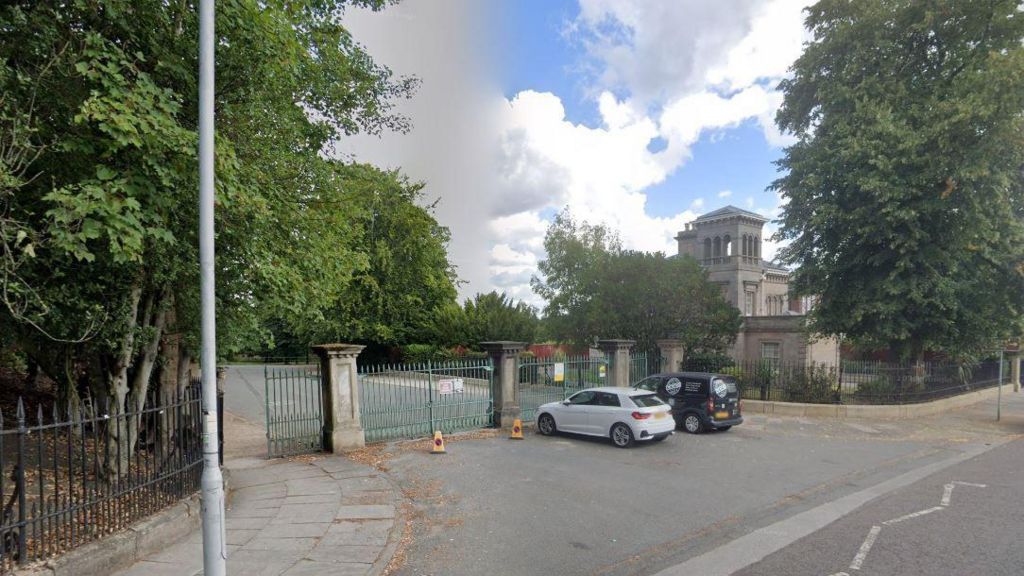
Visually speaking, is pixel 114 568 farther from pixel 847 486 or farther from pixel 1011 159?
pixel 1011 159

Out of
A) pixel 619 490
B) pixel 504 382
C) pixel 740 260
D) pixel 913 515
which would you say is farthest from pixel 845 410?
pixel 740 260

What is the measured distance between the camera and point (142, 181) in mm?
5332

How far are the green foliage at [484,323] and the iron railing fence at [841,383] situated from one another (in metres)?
16.3

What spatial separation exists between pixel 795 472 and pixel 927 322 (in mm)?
13209

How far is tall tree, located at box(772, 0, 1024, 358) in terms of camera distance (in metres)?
17.1

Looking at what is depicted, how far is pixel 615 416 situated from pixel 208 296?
383 inches

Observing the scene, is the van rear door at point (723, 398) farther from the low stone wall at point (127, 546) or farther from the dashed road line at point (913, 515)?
the low stone wall at point (127, 546)

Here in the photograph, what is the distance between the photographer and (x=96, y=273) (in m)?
6.48

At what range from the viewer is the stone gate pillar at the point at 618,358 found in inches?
690

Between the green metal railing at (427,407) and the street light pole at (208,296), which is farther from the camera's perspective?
the green metal railing at (427,407)

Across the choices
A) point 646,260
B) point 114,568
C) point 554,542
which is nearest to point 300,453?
point 114,568

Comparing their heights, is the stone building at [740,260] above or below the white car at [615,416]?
above

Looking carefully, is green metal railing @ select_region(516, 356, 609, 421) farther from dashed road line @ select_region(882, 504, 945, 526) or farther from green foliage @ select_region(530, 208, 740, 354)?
dashed road line @ select_region(882, 504, 945, 526)

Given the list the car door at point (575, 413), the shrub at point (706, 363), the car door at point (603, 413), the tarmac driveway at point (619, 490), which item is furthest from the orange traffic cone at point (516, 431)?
the shrub at point (706, 363)
